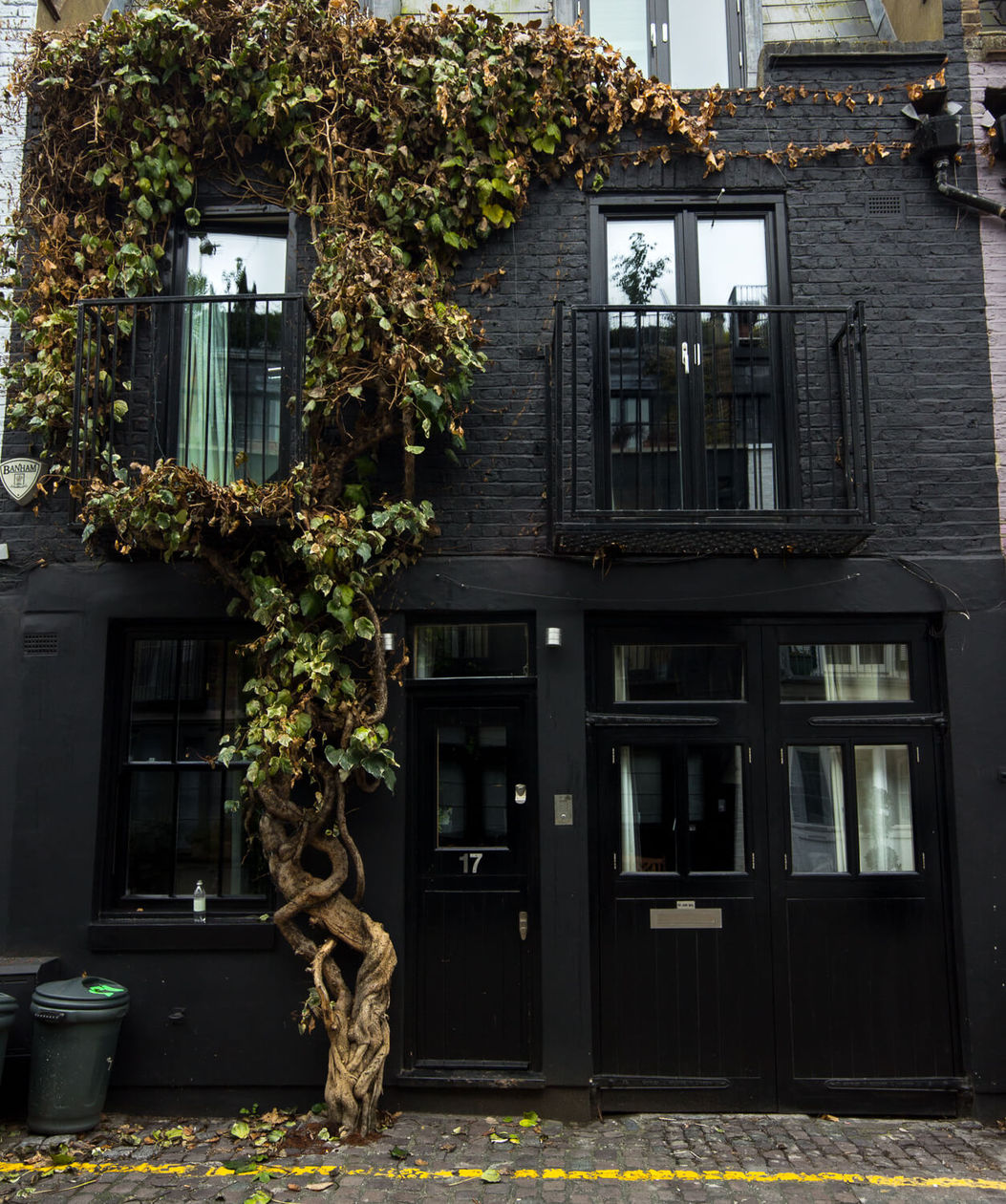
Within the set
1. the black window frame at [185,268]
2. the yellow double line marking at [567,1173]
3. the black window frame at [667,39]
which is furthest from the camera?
the black window frame at [667,39]

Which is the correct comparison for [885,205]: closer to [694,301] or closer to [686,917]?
[694,301]

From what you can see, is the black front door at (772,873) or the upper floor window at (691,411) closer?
the black front door at (772,873)

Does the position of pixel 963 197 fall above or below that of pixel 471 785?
above

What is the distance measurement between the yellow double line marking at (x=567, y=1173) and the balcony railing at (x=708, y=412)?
356cm

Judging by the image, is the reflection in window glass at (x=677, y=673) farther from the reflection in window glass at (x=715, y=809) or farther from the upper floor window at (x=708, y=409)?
the upper floor window at (x=708, y=409)

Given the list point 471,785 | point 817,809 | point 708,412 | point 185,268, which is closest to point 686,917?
point 817,809

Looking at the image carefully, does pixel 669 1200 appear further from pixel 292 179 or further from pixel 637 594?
pixel 292 179

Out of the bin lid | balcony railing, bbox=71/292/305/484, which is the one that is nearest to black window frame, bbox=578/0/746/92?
balcony railing, bbox=71/292/305/484

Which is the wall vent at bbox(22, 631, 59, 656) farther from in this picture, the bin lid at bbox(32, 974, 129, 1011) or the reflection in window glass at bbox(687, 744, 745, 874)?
the reflection in window glass at bbox(687, 744, 745, 874)

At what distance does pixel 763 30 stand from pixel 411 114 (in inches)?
114

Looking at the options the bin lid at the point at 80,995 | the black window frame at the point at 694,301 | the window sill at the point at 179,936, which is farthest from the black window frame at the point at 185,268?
the bin lid at the point at 80,995

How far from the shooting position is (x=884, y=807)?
641 cm

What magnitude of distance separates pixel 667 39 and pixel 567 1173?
7.52 meters

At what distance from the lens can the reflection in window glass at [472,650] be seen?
6.49 meters
